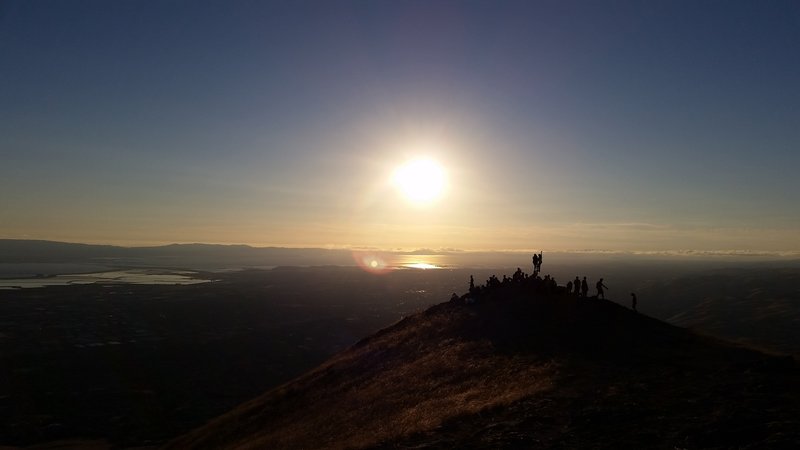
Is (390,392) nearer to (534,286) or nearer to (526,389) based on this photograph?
(526,389)

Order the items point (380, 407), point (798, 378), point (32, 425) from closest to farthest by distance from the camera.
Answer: point (798, 378) → point (380, 407) → point (32, 425)

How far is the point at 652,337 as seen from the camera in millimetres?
34094

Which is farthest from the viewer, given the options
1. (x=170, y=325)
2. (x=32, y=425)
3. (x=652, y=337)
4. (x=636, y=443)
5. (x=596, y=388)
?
(x=170, y=325)

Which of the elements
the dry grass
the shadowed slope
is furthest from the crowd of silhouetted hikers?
the dry grass

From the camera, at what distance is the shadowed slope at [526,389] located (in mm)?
18422

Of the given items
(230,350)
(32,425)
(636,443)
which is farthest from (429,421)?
(230,350)

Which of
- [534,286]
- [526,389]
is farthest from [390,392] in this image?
[534,286]

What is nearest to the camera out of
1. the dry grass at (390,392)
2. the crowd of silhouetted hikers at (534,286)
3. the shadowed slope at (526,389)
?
the shadowed slope at (526,389)

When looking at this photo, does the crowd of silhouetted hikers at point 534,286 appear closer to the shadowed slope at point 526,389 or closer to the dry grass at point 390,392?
the shadowed slope at point 526,389

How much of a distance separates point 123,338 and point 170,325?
18579 millimetres

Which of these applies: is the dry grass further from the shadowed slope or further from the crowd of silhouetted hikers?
the crowd of silhouetted hikers

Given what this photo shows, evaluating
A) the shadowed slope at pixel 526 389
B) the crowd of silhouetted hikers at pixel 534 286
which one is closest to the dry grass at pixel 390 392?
the shadowed slope at pixel 526 389

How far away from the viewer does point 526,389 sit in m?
25.4

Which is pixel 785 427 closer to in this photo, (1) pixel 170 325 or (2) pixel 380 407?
(2) pixel 380 407
